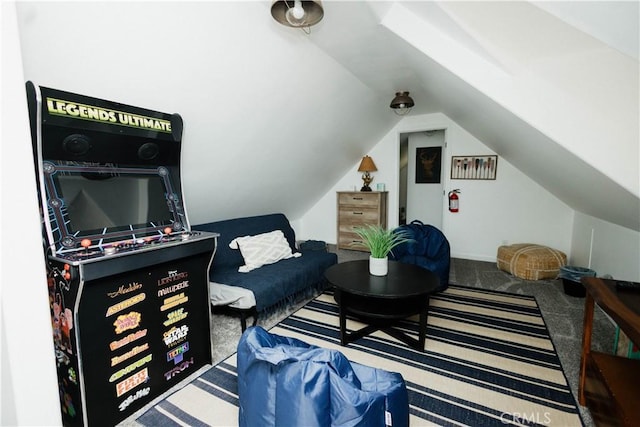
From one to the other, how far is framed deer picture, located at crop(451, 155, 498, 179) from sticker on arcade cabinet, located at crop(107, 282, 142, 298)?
169 inches

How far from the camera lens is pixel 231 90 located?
207 cm

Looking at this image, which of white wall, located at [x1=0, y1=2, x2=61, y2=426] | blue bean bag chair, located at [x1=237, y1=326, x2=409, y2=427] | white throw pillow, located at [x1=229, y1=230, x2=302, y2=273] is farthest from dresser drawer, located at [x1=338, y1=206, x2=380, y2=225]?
white wall, located at [x1=0, y1=2, x2=61, y2=426]

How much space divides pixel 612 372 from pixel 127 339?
2.27 metres

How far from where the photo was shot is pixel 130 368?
4.75 feet

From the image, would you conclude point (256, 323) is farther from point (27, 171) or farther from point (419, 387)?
point (27, 171)

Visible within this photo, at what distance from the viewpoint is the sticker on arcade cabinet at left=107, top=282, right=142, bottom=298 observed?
1364 millimetres

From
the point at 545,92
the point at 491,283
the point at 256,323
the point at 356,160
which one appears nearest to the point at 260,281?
the point at 256,323

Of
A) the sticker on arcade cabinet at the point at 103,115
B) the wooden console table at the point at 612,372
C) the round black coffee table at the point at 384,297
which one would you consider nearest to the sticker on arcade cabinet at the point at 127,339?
the sticker on arcade cabinet at the point at 103,115

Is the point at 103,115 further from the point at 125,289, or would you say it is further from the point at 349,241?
the point at 349,241

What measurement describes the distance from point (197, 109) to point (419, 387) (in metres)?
2.26

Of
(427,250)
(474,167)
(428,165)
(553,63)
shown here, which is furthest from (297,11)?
(428,165)

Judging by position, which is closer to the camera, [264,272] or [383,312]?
[383,312]

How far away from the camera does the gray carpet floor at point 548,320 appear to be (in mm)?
1930

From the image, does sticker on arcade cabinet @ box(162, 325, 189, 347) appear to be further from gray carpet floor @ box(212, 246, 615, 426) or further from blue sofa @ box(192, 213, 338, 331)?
blue sofa @ box(192, 213, 338, 331)
